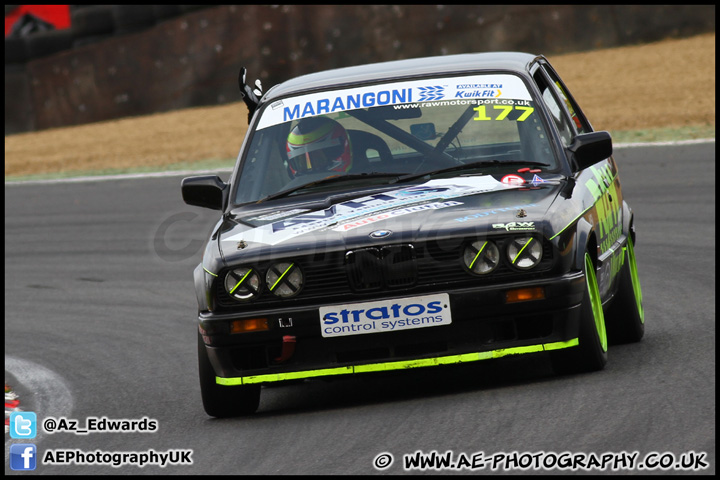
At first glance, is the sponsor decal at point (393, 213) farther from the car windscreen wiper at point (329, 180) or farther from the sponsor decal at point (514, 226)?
the car windscreen wiper at point (329, 180)

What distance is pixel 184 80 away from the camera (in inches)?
968

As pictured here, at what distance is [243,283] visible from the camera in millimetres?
5371

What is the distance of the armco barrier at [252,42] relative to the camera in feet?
72.2

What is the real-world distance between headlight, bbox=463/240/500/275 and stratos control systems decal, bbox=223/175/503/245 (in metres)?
0.30

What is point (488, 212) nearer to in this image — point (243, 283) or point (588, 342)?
point (588, 342)

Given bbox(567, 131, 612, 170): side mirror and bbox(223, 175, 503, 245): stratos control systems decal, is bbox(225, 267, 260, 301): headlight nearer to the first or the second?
bbox(223, 175, 503, 245): stratos control systems decal

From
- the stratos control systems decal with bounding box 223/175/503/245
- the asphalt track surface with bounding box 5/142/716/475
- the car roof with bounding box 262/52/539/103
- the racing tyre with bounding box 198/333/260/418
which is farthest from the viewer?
the car roof with bounding box 262/52/539/103

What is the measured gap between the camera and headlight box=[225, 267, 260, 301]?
17.6 feet

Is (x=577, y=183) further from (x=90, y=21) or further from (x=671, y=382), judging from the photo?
(x=90, y=21)

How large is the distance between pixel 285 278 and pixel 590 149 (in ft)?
5.57

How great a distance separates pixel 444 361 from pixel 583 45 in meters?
18.1

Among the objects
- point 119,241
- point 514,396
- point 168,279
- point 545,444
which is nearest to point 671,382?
point 514,396

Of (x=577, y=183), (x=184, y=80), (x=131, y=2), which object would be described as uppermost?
(x=577, y=183)

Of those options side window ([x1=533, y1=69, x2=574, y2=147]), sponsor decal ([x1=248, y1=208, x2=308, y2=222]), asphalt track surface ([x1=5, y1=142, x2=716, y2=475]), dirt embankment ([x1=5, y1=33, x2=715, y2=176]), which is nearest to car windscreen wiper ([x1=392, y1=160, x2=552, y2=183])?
side window ([x1=533, y1=69, x2=574, y2=147])
